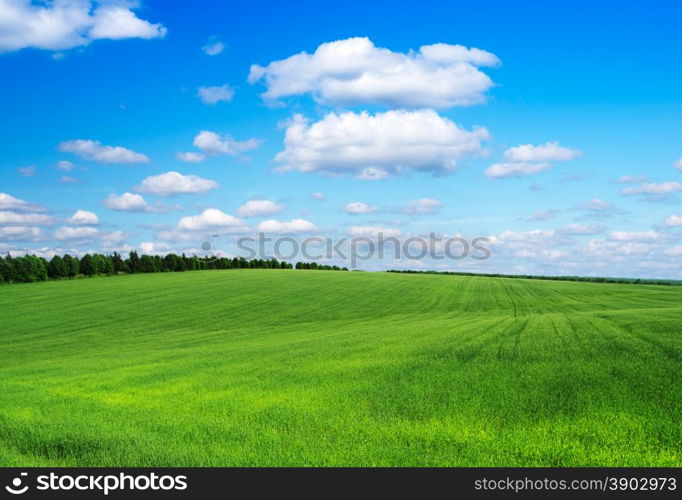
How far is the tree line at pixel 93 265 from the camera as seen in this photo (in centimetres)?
9812

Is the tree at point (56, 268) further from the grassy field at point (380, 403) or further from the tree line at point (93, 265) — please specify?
the grassy field at point (380, 403)

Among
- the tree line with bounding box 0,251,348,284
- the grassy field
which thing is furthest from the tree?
the grassy field

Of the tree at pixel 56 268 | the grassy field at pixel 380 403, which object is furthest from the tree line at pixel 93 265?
the grassy field at pixel 380 403

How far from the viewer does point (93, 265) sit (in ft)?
368

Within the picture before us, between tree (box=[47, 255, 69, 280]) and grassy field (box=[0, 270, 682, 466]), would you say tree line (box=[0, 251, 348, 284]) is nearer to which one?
tree (box=[47, 255, 69, 280])

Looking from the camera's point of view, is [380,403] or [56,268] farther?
[56,268]

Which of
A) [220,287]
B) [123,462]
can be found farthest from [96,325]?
[123,462]

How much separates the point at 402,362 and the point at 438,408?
480cm

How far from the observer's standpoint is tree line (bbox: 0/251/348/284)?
9812 cm

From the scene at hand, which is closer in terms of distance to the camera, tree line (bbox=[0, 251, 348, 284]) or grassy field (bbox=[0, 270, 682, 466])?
grassy field (bbox=[0, 270, 682, 466])

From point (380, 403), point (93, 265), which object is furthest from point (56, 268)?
point (380, 403)

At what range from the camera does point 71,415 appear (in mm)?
11320

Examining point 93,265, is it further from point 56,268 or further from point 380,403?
point 380,403
